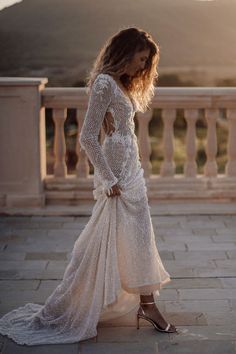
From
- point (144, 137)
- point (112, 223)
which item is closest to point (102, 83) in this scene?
point (112, 223)

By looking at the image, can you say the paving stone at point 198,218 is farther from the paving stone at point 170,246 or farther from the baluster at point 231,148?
the paving stone at point 170,246

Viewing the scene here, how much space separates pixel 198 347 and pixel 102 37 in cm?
841

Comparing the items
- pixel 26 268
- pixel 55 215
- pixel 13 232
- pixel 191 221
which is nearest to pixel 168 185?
pixel 191 221

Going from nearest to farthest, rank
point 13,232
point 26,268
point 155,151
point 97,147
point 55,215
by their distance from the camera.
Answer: point 97,147 < point 26,268 < point 13,232 < point 55,215 < point 155,151

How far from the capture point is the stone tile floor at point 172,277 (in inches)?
157

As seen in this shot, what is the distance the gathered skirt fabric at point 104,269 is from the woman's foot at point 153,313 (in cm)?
7

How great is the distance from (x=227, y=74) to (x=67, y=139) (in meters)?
2.99

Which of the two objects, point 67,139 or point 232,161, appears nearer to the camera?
point 232,161

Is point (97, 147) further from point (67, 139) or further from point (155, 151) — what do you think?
point (155, 151)

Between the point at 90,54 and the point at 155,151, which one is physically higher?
the point at 90,54

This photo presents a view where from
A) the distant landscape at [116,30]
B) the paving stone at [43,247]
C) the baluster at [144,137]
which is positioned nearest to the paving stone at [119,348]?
the paving stone at [43,247]

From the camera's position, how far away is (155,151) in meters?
11.1

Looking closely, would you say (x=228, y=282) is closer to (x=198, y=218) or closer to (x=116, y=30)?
(x=198, y=218)

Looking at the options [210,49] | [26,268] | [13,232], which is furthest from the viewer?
[210,49]
